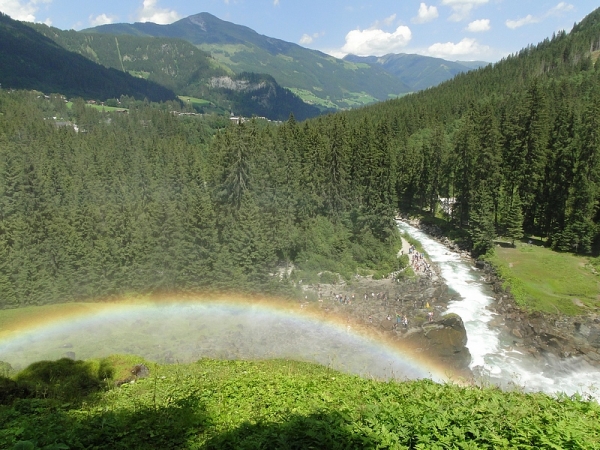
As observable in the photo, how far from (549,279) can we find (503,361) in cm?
1697

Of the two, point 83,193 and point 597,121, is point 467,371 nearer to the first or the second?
point 597,121

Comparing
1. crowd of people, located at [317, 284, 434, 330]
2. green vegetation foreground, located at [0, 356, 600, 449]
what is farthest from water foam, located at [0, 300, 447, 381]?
green vegetation foreground, located at [0, 356, 600, 449]

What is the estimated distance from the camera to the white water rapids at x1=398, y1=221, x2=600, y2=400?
89.2 ft

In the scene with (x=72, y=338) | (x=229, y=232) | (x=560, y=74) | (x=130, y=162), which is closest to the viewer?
(x=72, y=338)

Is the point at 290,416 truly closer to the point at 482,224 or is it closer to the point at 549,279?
the point at 549,279

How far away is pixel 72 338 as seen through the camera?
36.3m

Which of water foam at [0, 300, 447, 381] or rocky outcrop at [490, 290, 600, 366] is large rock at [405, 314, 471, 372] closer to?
water foam at [0, 300, 447, 381]

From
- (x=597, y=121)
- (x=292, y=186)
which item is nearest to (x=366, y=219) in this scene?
(x=292, y=186)

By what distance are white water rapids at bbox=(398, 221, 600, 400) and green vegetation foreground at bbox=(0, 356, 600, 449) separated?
43.1ft

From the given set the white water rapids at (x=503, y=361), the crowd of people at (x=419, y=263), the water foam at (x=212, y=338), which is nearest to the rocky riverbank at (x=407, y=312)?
the white water rapids at (x=503, y=361)

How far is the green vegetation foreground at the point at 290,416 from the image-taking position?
27.0ft

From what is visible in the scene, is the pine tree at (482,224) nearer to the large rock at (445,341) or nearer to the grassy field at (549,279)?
the grassy field at (549,279)

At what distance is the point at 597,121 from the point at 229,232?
5096 centimetres

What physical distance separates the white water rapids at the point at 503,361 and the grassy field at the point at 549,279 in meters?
3.62
